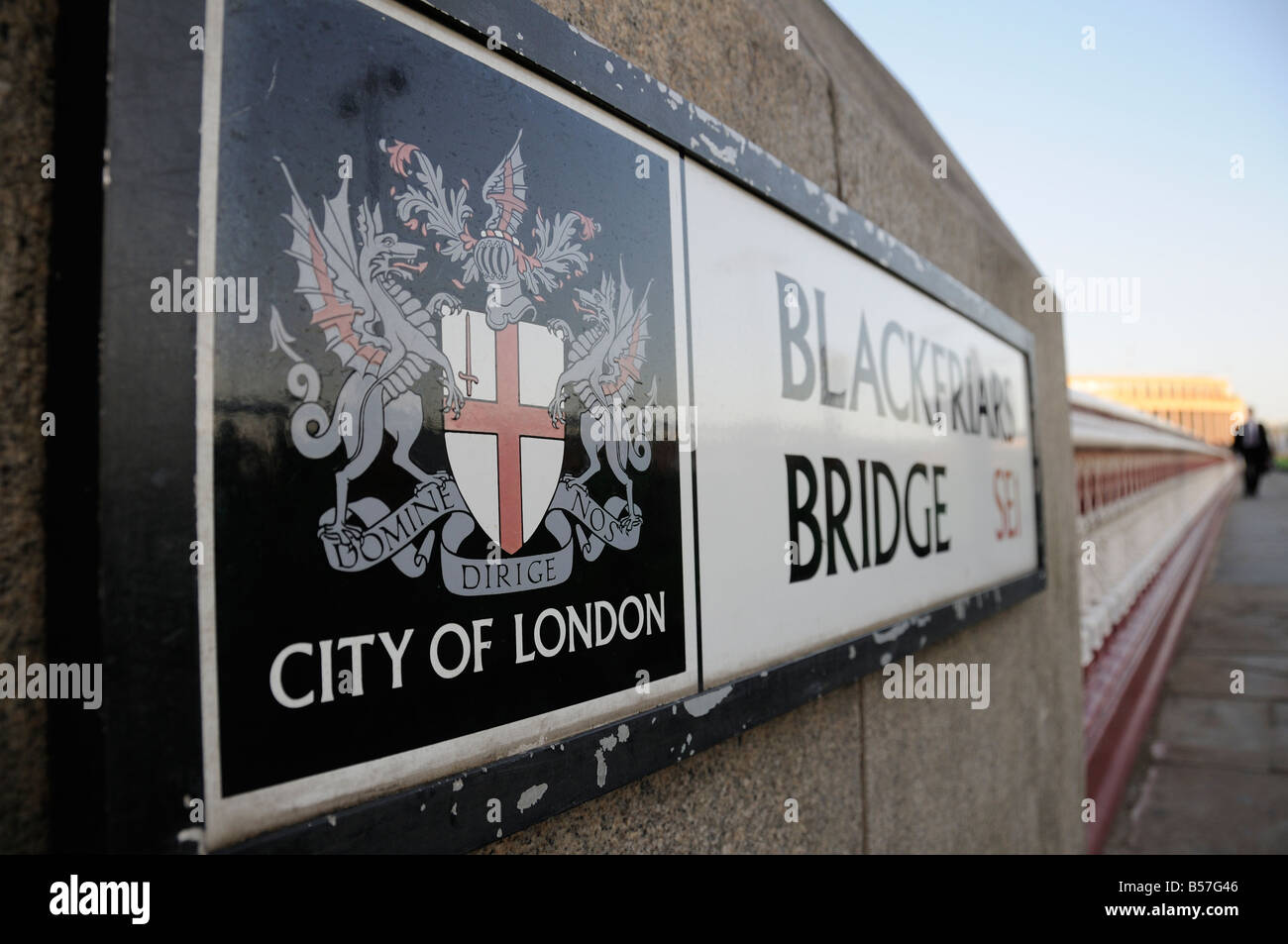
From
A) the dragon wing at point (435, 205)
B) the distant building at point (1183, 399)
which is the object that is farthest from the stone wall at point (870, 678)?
the distant building at point (1183, 399)

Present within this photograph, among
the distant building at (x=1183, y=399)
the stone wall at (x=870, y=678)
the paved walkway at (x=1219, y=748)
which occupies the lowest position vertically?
the paved walkway at (x=1219, y=748)

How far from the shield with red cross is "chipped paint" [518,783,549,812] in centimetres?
26

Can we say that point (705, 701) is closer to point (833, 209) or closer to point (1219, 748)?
point (833, 209)

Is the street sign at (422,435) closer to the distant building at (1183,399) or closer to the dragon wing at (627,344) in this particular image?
the dragon wing at (627,344)

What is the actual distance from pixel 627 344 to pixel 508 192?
0.24 meters

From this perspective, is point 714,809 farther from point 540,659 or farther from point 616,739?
point 540,659

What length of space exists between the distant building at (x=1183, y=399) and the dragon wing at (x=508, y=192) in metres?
14.3

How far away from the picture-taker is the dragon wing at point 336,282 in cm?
73

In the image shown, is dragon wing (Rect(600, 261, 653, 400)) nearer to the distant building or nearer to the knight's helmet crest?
the knight's helmet crest

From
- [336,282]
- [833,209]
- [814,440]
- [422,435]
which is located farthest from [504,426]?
[833,209]

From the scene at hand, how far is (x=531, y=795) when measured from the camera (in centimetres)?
87

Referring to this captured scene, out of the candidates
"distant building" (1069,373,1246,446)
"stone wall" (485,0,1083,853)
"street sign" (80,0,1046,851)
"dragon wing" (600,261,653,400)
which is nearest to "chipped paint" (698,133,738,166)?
"street sign" (80,0,1046,851)

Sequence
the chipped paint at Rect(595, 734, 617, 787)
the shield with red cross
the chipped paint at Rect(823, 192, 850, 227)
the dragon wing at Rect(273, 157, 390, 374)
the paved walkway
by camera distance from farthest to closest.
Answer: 1. the paved walkway
2. the chipped paint at Rect(823, 192, 850, 227)
3. the chipped paint at Rect(595, 734, 617, 787)
4. the shield with red cross
5. the dragon wing at Rect(273, 157, 390, 374)

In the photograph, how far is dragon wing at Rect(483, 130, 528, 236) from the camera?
89 cm
